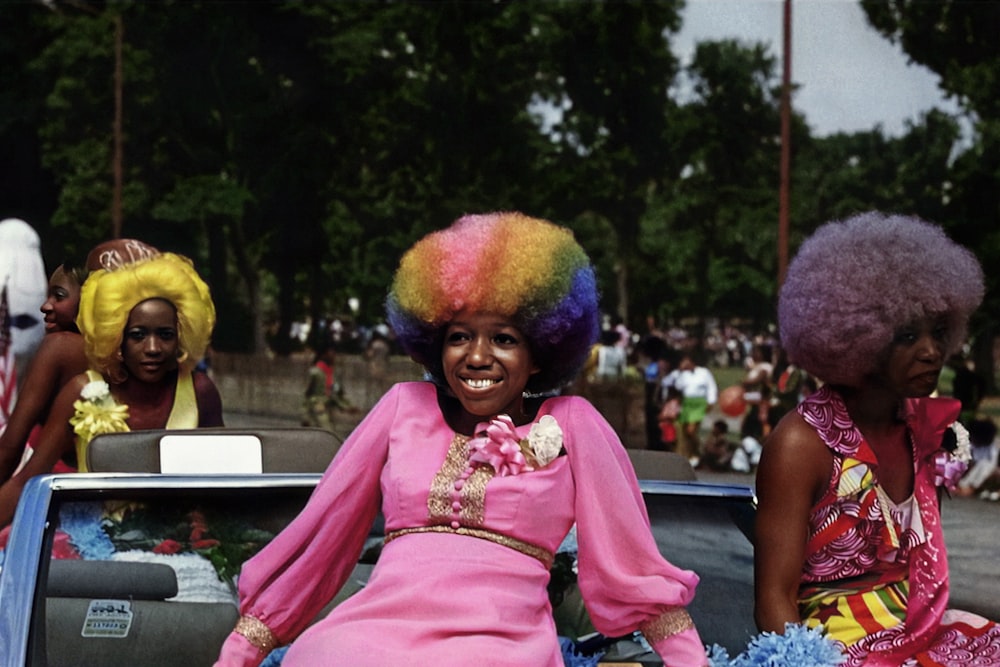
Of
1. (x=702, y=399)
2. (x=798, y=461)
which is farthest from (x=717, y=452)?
(x=798, y=461)

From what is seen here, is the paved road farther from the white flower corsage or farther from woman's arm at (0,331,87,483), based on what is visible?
woman's arm at (0,331,87,483)

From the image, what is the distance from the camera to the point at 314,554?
2.57 metres

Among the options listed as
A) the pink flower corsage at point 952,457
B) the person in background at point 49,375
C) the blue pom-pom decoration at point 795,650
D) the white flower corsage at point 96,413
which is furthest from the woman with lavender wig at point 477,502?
the person in background at point 49,375

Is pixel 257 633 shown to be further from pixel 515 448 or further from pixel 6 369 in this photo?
pixel 6 369

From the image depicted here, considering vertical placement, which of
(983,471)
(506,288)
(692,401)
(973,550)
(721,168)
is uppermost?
(721,168)

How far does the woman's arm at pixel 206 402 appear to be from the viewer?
190 inches

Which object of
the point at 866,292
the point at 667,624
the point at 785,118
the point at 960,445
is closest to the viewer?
the point at 667,624

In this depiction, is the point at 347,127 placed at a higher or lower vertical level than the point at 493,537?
higher

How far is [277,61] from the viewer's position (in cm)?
3678

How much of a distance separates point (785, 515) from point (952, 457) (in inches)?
16.7

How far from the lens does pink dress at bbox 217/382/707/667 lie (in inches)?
93.2

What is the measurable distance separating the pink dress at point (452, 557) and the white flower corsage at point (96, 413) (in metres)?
2.03

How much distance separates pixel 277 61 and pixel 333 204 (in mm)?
3676

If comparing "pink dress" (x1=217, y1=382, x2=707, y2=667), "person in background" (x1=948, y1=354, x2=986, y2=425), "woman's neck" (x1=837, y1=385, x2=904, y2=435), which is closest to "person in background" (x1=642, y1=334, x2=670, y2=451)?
"person in background" (x1=948, y1=354, x2=986, y2=425)
